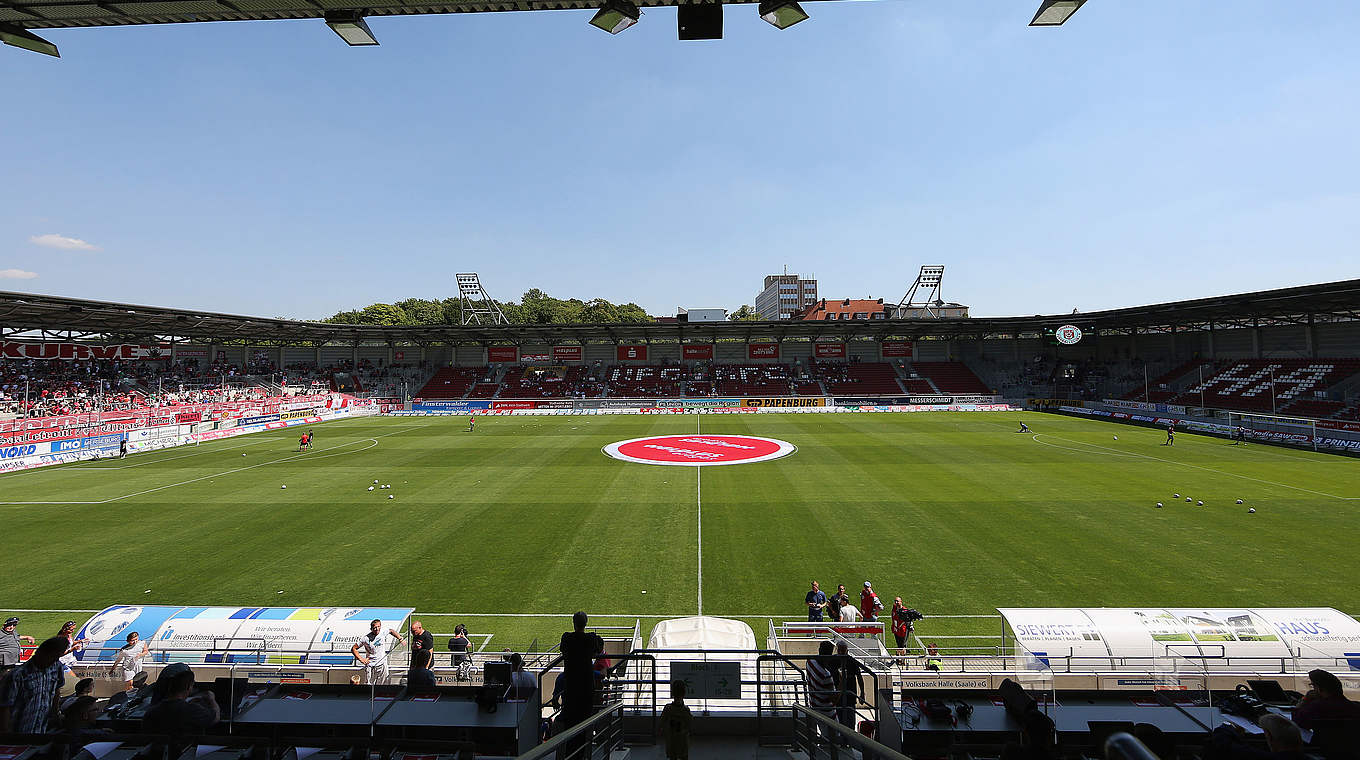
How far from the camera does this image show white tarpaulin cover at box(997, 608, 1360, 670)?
8.19 meters

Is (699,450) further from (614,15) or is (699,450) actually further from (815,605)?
(614,15)

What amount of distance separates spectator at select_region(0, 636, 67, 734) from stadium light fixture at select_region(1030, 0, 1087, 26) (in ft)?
36.4

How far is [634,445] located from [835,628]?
25.7 metres

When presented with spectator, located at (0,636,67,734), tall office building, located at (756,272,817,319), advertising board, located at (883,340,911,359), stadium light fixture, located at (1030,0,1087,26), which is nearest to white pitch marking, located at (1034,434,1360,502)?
stadium light fixture, located at (1030,0,1087,26)

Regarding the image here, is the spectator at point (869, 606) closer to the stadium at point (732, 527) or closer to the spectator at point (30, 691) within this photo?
the stadium at point (732, 527)

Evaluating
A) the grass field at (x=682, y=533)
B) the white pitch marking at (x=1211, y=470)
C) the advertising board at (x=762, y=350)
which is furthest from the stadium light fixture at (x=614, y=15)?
the advertising board at (x=762, y=350)

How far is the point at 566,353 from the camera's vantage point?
70375 mm

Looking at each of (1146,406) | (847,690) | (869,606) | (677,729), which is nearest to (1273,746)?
(847,690)

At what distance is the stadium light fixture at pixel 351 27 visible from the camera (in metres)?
5.80

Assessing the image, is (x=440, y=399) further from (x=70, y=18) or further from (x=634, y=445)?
(x=70, y=18)

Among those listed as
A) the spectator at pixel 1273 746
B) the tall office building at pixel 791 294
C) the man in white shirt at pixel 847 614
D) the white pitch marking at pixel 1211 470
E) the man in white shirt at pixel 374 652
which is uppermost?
the tall office building at pixel 791 294

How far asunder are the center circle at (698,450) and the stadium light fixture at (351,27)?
23.7 m

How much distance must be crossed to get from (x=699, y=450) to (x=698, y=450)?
61 mm

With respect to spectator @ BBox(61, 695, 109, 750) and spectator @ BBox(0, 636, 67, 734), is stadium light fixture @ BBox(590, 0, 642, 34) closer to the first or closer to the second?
spectator @ BBox(61, 695, 109, 750)
